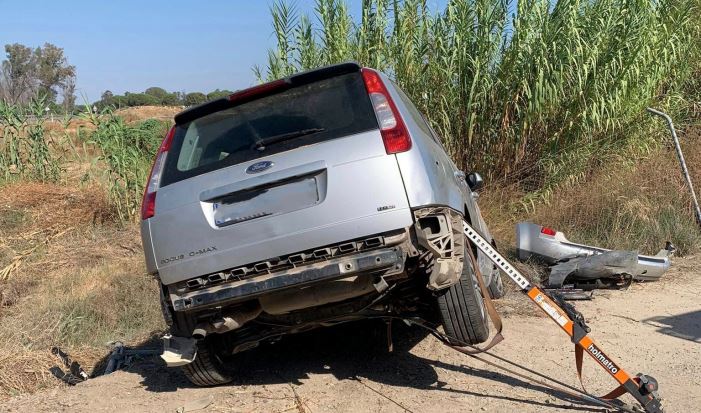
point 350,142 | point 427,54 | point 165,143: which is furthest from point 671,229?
point 165,143

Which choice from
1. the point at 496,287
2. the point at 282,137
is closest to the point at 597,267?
the point at 496,287

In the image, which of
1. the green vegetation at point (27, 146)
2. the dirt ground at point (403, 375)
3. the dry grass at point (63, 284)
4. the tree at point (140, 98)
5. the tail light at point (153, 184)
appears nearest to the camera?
the tail light at point (153, 184)

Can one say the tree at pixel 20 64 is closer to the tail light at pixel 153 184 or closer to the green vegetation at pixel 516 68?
the green vegetation at pixel 516 68

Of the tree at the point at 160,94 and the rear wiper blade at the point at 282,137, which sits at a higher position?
the tree at the point at 160,94

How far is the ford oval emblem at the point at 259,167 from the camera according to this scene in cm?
355

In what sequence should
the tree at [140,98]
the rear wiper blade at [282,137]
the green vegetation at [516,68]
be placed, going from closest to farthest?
the rear wiper blade at [282,137], the green vegetation at [516,68], the tree at [140,98]

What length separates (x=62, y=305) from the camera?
6656 mm

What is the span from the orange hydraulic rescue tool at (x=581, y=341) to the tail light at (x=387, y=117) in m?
0.76

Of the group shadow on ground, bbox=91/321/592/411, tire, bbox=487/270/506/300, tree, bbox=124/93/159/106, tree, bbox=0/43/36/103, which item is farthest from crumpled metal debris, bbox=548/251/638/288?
tree, bbox=124/93/159/106

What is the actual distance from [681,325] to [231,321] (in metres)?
3.68

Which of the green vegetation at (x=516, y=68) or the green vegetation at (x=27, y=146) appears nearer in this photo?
the green vegetation at (x=516, y=68)

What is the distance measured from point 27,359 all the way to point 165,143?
94.6 inches

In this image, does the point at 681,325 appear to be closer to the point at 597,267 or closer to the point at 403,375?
the point at 597,267

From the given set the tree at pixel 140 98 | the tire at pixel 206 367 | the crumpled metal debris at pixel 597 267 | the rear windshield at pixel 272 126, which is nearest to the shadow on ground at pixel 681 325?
the crumpled metal debris at pixel 597 267
